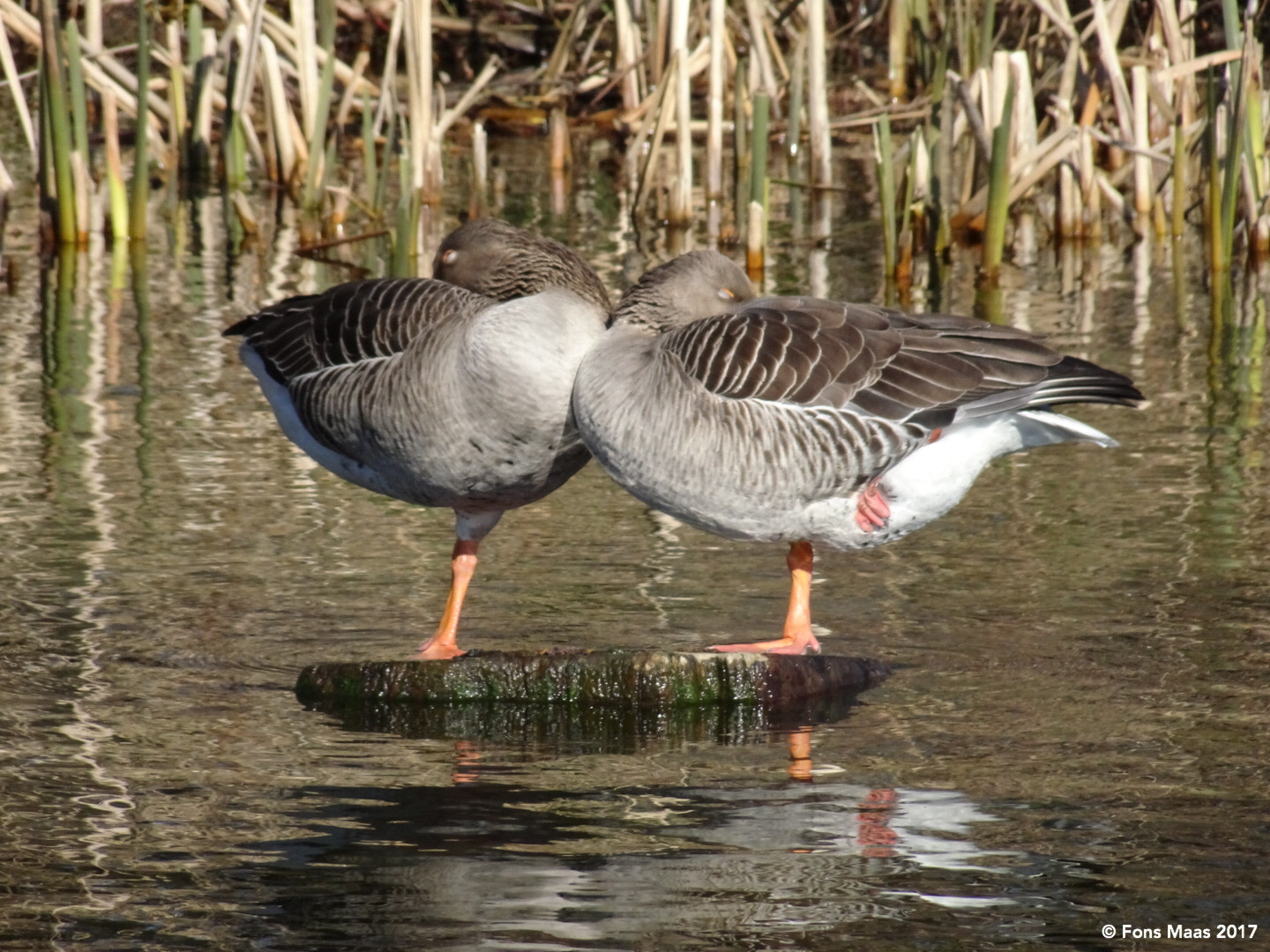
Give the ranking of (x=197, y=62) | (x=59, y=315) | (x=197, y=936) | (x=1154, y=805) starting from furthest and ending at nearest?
(x=197, y=62) → (x=59, y=315) → (x=1154, y=805) → (x=197, y=936)

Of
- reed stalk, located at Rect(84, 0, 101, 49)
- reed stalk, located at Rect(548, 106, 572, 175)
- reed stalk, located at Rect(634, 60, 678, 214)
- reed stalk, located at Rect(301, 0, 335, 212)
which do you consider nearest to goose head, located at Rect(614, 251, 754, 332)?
reed stalk, located at Rect(634, 60, 678, 214)

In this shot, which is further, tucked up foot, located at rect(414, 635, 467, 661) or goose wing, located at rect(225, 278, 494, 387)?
goose wing, located at rect(225, 278, 494, 387)

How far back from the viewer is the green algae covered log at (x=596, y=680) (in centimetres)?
585

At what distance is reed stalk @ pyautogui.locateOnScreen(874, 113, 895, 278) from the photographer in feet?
39.5

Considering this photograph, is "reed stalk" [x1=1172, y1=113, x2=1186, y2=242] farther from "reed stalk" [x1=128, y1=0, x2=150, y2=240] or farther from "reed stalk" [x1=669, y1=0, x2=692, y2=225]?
"reed stalk" [x1=128, y1=0, x2=150, y2=240]

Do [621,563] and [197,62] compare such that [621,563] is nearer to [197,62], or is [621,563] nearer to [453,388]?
[453,388]

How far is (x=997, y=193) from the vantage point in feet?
40.7

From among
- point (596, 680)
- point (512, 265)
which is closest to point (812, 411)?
point (596, 680)

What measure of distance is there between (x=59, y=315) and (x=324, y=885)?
8.32 meters

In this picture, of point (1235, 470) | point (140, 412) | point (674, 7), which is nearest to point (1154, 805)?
point (1235, 470)

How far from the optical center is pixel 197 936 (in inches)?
161

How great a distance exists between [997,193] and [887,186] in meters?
0.86

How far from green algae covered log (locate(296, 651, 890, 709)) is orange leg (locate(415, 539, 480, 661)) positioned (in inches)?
4.8

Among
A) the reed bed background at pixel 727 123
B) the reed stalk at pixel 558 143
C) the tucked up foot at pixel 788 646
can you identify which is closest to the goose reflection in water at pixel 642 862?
the tucked up foot at pixel 788 646
